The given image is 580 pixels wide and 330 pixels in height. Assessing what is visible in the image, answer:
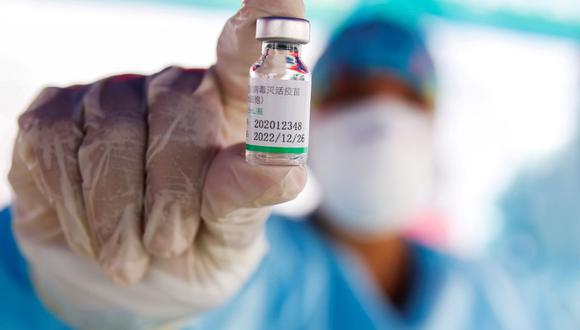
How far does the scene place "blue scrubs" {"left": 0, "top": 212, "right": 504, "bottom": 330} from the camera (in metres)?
1.42

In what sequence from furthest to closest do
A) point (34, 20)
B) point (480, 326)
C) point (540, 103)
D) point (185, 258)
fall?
point (540, 103) → point (34, 20) → point (480, 326) → point (185, 258)

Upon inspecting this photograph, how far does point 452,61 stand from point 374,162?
1392mm

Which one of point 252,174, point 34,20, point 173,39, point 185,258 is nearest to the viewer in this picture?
point 252,174

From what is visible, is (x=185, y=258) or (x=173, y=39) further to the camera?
(x=173, y=39)

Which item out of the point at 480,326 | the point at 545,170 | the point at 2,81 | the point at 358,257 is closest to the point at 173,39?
the point at 2,81

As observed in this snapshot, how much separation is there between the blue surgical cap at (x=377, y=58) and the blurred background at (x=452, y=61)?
16 centimetres

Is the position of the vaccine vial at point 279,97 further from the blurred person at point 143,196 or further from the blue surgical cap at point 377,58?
the blue surgical cap at point 377,58

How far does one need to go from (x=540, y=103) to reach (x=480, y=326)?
5.30 feet

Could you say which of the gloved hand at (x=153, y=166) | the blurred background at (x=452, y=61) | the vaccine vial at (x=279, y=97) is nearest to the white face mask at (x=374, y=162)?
the blurred background at (x=452, y=61)

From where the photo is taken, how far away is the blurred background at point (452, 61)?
1874 mm

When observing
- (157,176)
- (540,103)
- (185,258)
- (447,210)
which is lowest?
(447,210)

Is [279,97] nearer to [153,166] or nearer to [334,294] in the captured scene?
[153,166]

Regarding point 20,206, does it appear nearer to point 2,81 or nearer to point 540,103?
point 2,81

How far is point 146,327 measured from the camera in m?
0.83
